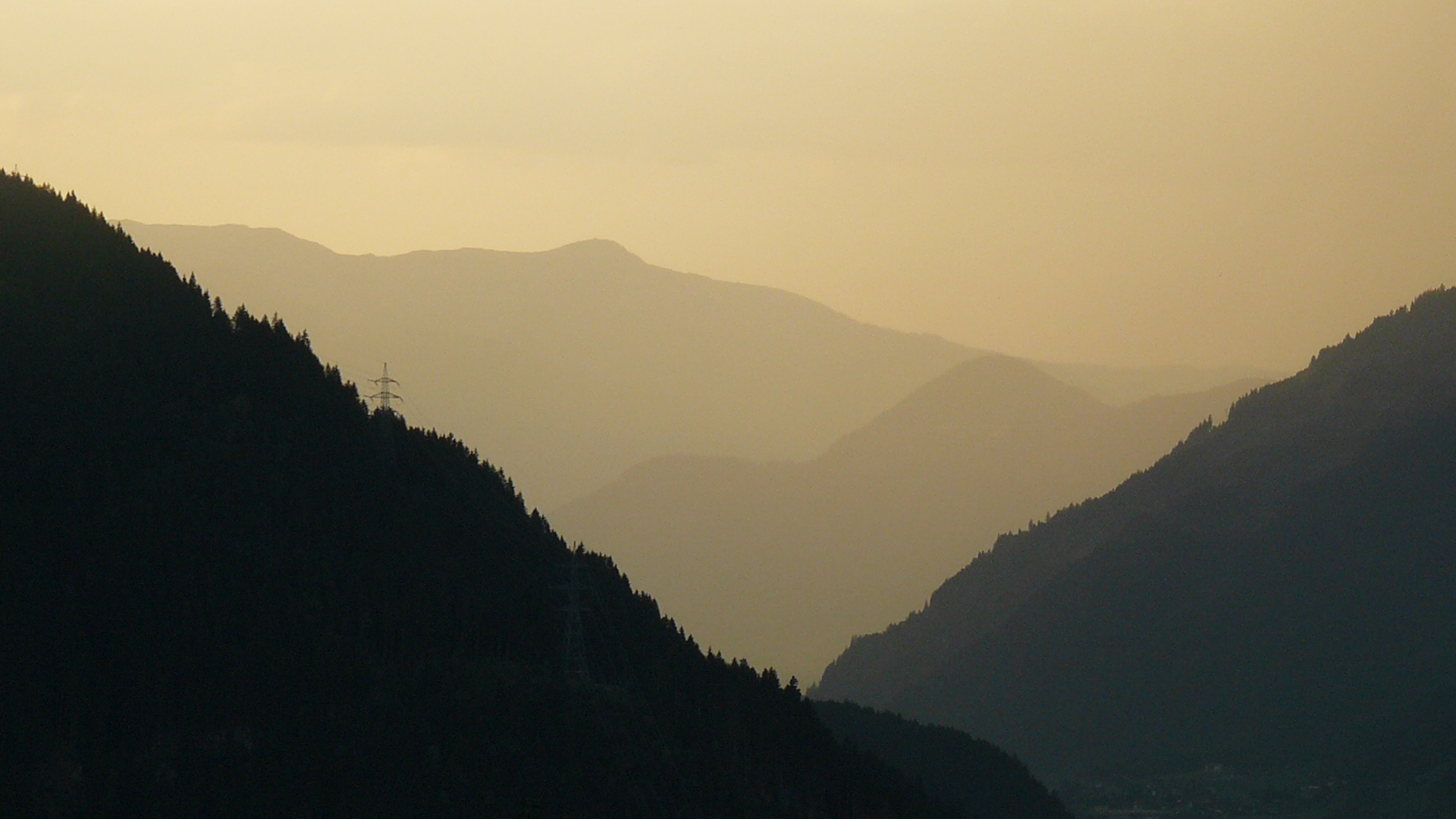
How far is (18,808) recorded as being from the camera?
522 ft

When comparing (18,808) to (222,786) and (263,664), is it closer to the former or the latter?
(222,786)

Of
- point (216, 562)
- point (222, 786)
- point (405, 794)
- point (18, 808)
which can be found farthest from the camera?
point (216, 562)

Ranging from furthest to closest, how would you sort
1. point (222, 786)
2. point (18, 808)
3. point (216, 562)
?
point (216, 562) < point (222, 786) < point (18, 808)

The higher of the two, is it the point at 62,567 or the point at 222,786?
the point at 62,567

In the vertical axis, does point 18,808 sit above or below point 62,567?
below

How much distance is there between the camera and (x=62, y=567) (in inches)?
7279

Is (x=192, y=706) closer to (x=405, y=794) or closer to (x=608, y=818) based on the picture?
(x=405, y=794)

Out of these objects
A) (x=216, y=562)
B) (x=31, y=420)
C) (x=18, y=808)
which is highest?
(x=31, y=420)

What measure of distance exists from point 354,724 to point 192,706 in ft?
54.2

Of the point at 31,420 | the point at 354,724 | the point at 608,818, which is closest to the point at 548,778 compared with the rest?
the point at 608,818

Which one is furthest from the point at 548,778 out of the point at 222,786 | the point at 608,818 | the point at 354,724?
the point at 222,786

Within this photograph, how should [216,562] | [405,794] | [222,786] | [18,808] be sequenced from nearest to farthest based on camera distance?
[18,808] < [222,786] < [405,794] < [216,562]

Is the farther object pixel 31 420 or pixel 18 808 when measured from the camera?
pixel 31 420

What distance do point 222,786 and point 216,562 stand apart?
103 feet
